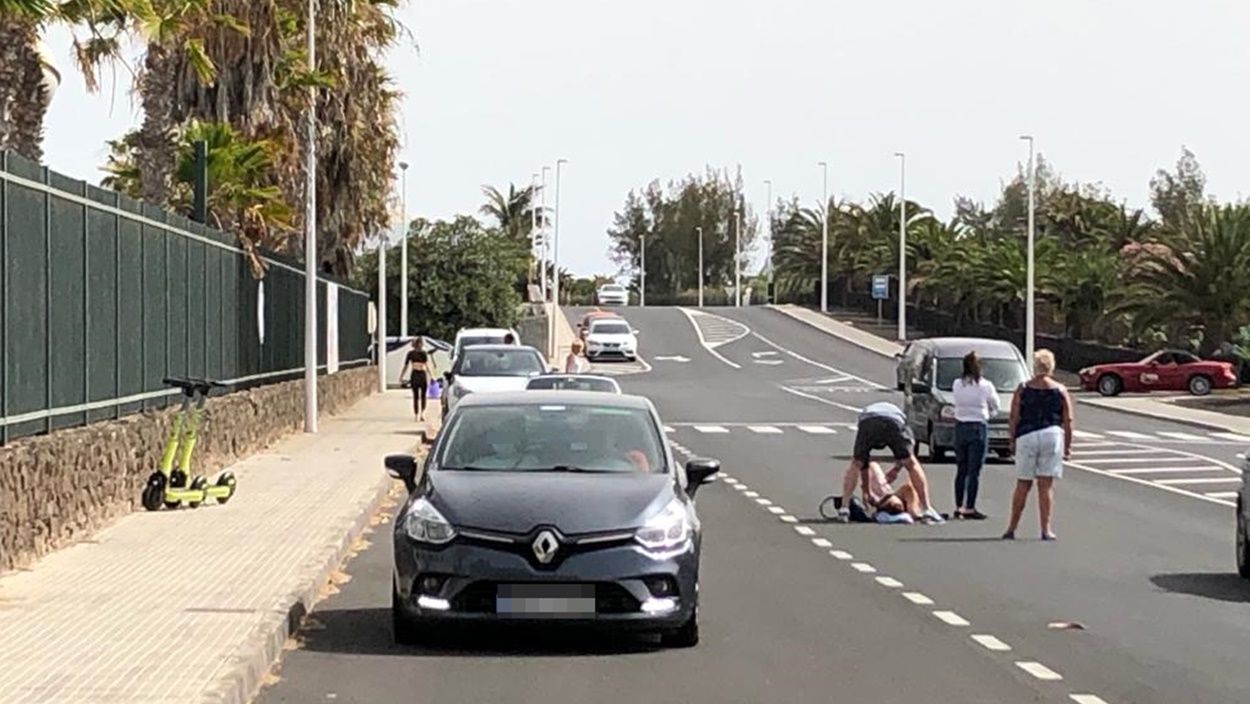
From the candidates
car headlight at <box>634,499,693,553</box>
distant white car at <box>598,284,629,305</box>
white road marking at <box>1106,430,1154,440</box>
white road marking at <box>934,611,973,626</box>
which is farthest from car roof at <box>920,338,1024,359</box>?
distant white car at <box>598,284,629,305</box>

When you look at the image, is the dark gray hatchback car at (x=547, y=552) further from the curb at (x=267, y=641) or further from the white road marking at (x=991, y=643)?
the white road marking at (x=991, y=643)

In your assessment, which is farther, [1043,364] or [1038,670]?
[1043,364]

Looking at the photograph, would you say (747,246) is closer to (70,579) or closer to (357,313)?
(357,313)

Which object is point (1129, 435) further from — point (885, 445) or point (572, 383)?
point (885, 445)

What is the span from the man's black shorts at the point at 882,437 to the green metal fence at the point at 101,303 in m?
7.38

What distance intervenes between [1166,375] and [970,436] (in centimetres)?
4218

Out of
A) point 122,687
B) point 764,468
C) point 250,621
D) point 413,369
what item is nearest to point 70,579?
point 250,621

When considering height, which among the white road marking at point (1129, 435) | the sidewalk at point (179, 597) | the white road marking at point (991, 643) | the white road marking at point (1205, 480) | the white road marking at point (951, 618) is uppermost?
the sidewalk at point (179, 597)

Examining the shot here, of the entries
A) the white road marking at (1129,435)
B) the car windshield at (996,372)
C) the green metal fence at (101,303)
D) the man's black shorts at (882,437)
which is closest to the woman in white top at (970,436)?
the man's black shorts at (882,437)

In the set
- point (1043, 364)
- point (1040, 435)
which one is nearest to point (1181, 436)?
point (1043, 364)

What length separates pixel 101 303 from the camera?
62.6ft

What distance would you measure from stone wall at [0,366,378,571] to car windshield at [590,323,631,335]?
178 ft

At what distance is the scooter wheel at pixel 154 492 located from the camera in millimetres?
20078

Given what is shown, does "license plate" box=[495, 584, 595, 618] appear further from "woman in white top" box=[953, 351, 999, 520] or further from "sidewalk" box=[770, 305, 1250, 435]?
"sidewalk" box=[770, 305, 1250, 435]
